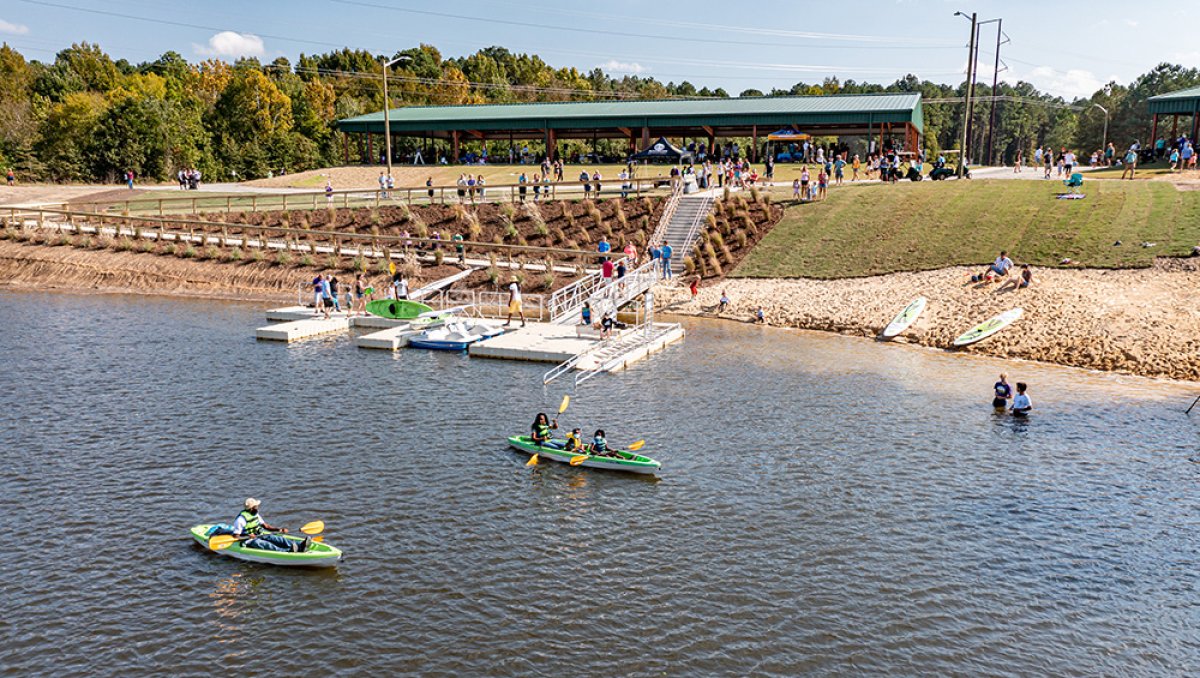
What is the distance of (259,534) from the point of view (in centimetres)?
1778

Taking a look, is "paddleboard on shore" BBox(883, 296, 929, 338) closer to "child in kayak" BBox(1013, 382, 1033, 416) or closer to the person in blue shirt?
"child in kayak" BBox(1013, 382, 1033, 416)

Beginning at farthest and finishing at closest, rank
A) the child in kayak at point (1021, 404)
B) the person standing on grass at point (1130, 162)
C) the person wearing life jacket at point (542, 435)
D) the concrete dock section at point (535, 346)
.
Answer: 1. the person standing on grass at point (1130, 162)
2. the concrete dock section at point (535, 346)
3. the child in kayak at point (1021, 404)
4. the person wearing life jacket at point (542, 435)

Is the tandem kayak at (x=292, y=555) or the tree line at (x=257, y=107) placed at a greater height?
the tree line at (x=257, y=107)

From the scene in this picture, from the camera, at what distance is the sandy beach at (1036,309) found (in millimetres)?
33062

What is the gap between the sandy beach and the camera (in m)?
33.1

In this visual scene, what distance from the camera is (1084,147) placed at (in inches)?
4628

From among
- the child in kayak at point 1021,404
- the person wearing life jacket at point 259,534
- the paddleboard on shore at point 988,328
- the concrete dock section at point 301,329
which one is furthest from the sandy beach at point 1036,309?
the person wearing life jacket at point 259,534

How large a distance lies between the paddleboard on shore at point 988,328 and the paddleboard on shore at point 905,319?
8.11ft

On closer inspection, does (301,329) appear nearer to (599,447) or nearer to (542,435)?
(542,435)

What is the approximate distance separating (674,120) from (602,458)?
55737mm

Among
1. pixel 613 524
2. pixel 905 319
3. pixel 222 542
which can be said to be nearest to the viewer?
pixel 222 542

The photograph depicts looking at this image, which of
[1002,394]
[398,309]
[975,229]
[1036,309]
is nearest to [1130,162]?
[975,229]

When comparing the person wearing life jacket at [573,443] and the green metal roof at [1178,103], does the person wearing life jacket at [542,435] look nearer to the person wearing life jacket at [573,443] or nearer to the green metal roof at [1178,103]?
the person wearing life jacket at [573,443]

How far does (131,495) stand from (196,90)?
10827 cm
